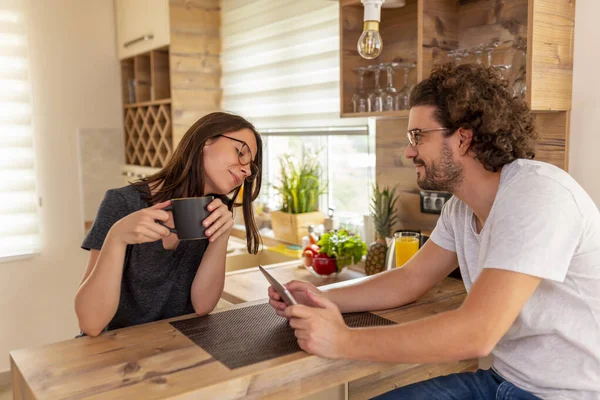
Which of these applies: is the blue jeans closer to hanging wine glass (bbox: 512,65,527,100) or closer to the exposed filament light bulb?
hanging wine glass (bbox: 512,65,527,100)

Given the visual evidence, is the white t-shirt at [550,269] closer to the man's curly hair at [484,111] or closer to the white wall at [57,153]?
the man's curly hair at [484,111]

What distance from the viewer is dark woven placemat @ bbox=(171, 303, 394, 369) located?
1.26 meters

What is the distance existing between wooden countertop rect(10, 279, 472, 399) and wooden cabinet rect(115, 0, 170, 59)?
262cm

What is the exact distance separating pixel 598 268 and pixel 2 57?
11.8 feet

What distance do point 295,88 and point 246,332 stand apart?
2116mm

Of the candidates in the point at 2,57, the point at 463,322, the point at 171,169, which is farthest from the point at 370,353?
the point at 2,57

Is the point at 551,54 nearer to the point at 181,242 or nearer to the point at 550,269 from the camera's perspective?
the point at 550,269

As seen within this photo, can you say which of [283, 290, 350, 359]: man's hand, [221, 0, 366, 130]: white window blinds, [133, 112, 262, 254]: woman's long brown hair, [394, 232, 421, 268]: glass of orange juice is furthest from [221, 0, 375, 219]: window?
[283, 290, 350, 359]: man's hand

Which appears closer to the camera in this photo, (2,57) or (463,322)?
(463,322)

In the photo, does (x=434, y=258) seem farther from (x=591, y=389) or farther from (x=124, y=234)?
(x=124, y=234)

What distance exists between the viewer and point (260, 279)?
250 centimetres

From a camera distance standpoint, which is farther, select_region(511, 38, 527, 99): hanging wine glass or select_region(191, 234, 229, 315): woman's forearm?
select_region(511, 38, 527, 99): hanging wine glass

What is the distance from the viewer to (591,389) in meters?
1.31

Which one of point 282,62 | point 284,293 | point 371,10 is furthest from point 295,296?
point 282,62
